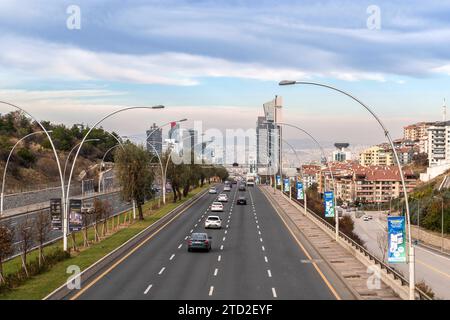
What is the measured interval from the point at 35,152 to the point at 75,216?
99.6 m

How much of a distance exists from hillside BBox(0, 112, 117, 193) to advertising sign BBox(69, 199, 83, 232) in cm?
4429

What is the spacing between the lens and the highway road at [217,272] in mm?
23609

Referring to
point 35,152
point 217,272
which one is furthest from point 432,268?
point 35,152

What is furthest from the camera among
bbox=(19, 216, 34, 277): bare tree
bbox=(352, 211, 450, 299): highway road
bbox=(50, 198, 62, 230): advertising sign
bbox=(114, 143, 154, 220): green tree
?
bbox=(352, 211, 450, 299): highway road

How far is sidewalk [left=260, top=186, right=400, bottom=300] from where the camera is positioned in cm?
2431

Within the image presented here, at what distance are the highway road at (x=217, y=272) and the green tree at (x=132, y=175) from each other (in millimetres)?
10632

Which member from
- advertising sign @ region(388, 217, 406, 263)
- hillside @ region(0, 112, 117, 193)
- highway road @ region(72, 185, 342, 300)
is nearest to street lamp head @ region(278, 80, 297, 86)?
advertising sign @ region(388, 217, 406, 263)

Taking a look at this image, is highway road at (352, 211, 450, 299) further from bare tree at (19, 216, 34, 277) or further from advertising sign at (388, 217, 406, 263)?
bare tree at (19, 216, 34, 277)

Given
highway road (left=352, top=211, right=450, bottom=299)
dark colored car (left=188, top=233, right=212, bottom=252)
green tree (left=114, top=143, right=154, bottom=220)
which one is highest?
green tree (left=114, top=143, right=154, bottom=220)

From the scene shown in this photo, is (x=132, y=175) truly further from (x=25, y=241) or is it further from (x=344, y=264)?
(x=344, y=264)

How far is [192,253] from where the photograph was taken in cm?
3641

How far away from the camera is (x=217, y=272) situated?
29.3 m

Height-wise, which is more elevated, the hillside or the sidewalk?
the hillside

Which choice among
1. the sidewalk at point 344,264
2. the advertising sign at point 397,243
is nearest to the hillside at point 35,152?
the sidewalk at point 344,264
